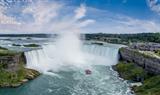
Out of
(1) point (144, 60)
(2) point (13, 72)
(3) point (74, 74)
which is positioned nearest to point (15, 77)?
(2) point (13, 72)

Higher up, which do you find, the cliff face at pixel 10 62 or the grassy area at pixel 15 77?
the cliff face at pixel 10 62

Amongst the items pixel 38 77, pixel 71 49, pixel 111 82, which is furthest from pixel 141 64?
pixel 71 49

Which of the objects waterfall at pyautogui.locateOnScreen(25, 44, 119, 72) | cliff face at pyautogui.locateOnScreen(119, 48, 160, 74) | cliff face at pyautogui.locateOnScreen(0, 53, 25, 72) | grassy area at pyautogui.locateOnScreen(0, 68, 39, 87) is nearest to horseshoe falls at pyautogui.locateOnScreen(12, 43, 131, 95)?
waterfall at pyautogui.locateOnScreen(25, 44, 119, 72)

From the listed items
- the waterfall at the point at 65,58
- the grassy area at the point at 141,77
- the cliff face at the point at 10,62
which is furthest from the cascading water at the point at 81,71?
the cliff face at the point at 10,62

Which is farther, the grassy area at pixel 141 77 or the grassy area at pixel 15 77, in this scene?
the grassy area at pixel 15 77

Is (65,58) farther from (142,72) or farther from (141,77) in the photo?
(141,77)

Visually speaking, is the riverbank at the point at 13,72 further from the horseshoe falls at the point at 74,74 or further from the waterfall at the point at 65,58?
the waterfall at the point at 65,58

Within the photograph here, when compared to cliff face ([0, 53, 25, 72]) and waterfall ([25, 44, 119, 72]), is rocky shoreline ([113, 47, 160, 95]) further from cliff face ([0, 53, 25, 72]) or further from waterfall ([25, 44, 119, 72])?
cliff face ([0, 53, 25, 72])
